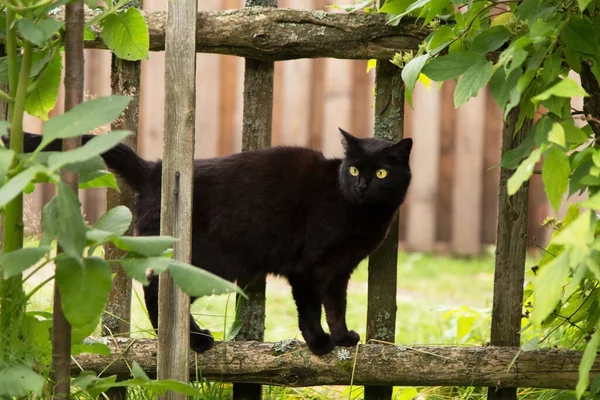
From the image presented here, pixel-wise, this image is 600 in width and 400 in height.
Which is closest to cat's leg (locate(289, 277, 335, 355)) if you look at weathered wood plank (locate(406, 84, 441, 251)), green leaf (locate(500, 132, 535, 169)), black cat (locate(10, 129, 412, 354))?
black cat (locate(10, 129, 412, 354))

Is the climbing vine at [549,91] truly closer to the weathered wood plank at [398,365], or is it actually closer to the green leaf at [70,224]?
the weathered wood plank at [398,365]

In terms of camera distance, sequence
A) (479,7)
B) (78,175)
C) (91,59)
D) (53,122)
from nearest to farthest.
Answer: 1. (53,122)
2. (78,175)
3. (479,7)
4. (91,59)

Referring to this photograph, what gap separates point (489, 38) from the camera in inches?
71.7

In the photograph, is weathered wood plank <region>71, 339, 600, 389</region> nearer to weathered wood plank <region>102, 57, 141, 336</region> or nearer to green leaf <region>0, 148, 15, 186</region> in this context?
weathered wood plank <region>102, 57, 141, 336</region>

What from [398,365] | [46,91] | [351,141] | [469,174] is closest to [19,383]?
[46,91]

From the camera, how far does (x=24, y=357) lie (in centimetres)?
149

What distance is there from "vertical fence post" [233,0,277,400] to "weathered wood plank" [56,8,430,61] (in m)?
0.12

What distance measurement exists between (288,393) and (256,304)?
1.09 feet

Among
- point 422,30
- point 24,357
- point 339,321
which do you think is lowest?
point 339,321

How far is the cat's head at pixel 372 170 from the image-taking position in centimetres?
264

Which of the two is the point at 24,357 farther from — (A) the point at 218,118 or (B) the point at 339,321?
(A) the point at 218,118

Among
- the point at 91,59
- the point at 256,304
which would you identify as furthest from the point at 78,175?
the point at 91,59

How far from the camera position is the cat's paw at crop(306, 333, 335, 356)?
2.39 m

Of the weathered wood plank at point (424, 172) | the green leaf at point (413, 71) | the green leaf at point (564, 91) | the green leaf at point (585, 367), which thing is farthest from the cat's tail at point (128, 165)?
the weathered wood plank at point (424, 172)
